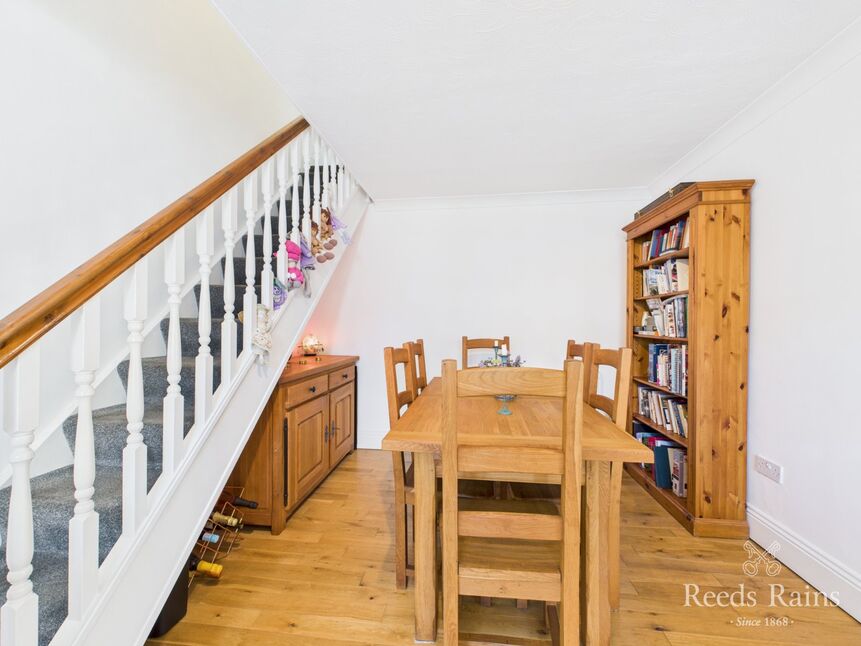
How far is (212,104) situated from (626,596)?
11.7 ft

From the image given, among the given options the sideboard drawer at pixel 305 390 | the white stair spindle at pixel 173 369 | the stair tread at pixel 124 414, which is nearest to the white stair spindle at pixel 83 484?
the white stair spindle at pixel 173 369

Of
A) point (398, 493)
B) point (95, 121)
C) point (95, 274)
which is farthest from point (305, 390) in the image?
point (95, 121)

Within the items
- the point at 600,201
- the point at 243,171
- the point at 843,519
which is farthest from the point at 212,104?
the point at 843,519

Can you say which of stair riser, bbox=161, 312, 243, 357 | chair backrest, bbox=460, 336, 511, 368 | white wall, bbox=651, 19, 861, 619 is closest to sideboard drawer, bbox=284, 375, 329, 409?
stair riser, bbox=161, 312, 243, 357

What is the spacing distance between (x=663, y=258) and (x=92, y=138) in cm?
318

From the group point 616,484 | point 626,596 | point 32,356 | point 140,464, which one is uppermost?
point 32,356

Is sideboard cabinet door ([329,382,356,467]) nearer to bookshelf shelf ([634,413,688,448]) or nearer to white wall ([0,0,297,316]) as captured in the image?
white wall ([0,0,297,316])

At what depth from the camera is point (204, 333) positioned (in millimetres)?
1391

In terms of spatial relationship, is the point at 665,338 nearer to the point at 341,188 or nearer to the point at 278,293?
the point at 278,293

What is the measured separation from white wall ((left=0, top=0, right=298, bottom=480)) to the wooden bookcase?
9.54ft

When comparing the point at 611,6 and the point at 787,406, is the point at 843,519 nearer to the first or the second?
the point at 787,406

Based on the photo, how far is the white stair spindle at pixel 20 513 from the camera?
2.65 ft

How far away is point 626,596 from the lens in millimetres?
1538

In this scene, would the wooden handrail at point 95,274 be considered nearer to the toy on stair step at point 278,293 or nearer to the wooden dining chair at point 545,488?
the toy on stair step at point 278,293
